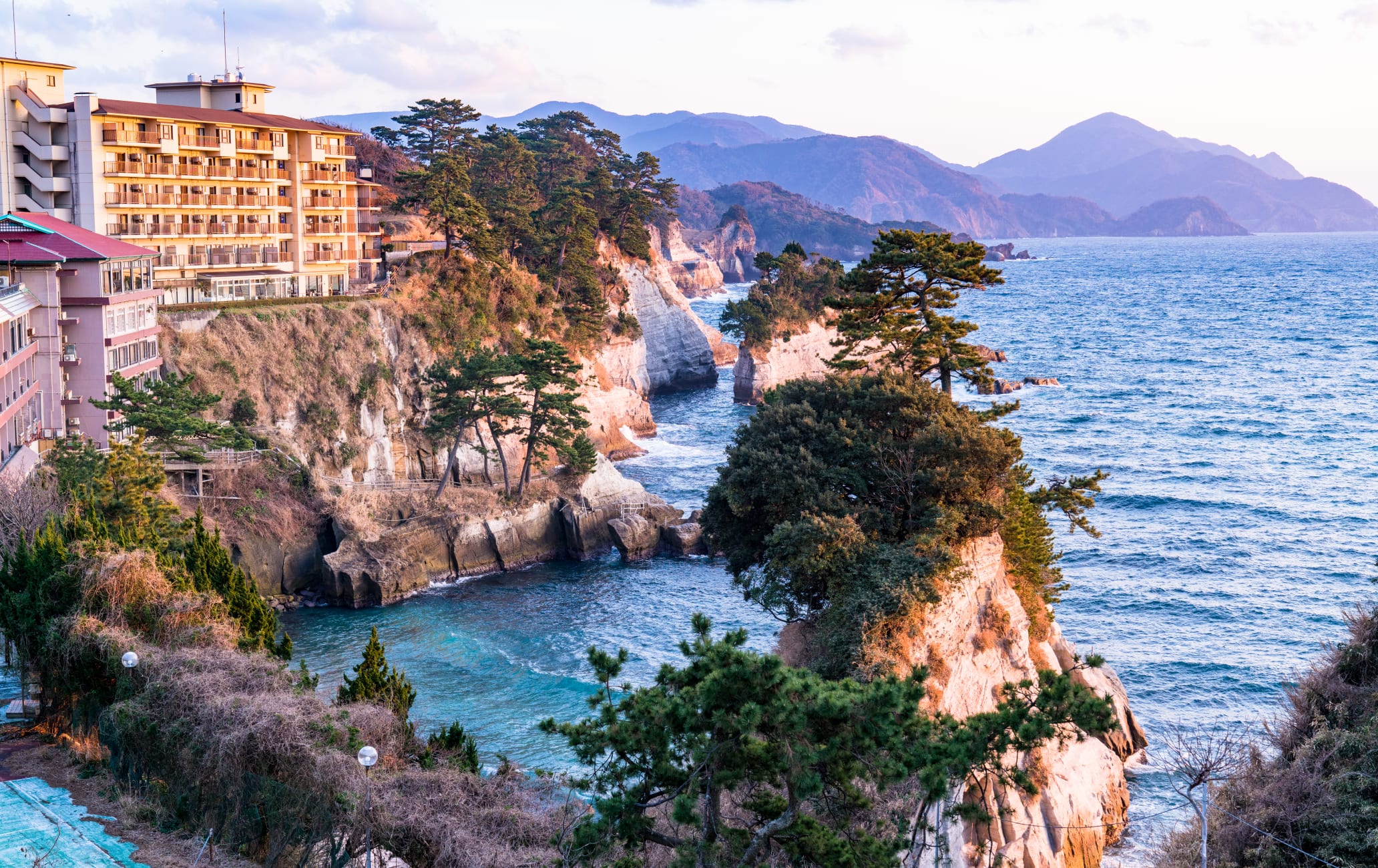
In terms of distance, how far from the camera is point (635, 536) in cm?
5250

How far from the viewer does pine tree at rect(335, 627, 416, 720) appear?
2433 centimetres

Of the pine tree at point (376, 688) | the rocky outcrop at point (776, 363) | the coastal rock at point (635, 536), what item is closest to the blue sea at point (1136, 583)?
the coastal rock at point (635, 536)

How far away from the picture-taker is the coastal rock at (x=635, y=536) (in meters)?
52.3

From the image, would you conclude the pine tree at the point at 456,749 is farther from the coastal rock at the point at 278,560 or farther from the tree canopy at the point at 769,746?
the coastal rock at the point at 278,560

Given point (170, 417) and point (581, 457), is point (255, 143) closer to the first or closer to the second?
point (170, 417)

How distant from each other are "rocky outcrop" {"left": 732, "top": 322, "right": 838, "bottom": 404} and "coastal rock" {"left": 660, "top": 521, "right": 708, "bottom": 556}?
1412 inches

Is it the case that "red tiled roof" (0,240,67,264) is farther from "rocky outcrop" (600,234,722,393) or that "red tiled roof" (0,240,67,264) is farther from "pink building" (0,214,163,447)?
"rocky outcrop" (600,234,722,393)

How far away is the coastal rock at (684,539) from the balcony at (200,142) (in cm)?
3458

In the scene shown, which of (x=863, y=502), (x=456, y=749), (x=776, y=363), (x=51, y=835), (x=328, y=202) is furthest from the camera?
(x=776, y=363)

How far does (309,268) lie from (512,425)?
18.0 metres

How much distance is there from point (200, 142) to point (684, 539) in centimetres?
3640

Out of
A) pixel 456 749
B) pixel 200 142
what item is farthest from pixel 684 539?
pixel 200 142

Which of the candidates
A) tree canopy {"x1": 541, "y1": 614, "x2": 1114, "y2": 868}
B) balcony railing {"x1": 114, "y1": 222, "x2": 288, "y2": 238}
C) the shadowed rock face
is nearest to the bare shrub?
tree canopy {"x1": 541, "y1": 614, "x2": 1114, "y2": 868}

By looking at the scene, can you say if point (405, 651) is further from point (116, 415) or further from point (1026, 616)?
point (1026, 616)
